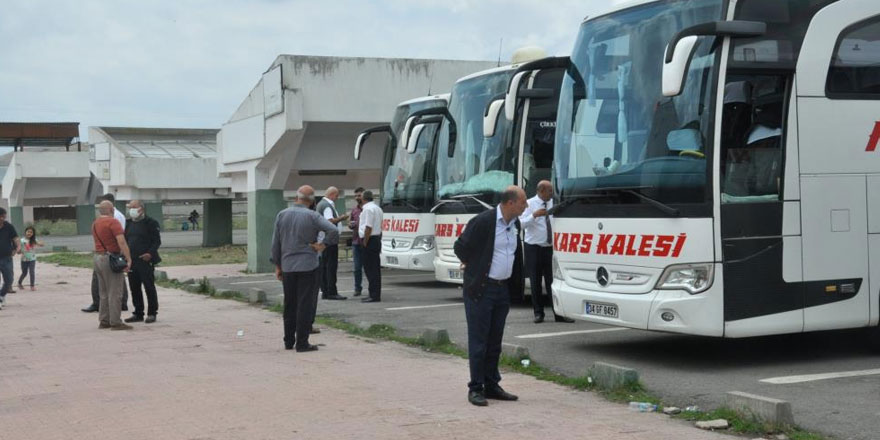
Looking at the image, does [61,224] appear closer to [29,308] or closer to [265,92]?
[265,92]

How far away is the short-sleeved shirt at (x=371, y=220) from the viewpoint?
1695cm

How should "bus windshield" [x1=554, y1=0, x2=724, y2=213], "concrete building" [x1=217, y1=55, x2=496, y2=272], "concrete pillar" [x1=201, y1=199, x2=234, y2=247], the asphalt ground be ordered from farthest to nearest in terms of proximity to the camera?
"concrete pillar" [x1=201, y1=199, x2=234, y2=247] < "concrete building" [x1=217, y1=55, x2=496, y2=272] < "bus windshield" [x1=554, y1=0, x2=724, y2=213] < the asphalt ground

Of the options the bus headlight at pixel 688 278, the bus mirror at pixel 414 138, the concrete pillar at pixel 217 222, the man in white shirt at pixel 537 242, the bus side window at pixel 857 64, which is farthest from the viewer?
the concrete pillar at pixel 217 222

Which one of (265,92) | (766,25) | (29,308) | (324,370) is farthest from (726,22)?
(265,92)

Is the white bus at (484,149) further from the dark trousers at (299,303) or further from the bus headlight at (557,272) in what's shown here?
the dark trousers at (299,303)

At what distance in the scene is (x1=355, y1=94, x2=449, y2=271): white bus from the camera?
60.6ft

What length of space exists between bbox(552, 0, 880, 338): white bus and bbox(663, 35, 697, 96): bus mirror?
0.01m

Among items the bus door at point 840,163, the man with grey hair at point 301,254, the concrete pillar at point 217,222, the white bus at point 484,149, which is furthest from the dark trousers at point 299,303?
the concrete pillar at point 217,222

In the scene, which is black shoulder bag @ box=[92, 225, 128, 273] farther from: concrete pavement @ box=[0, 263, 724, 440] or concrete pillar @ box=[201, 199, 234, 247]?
concrete pillar @ box=[201, 199, 234, 247]

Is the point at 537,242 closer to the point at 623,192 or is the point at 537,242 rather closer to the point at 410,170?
the point at 623,192

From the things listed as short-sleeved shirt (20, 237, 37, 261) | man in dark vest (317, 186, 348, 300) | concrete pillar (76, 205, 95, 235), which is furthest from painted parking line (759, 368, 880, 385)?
concrete pillar (76, 205, 95, 235)

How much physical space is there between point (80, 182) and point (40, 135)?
16.7 ft

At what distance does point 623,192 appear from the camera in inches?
390

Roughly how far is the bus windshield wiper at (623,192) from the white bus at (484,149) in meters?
2.99
